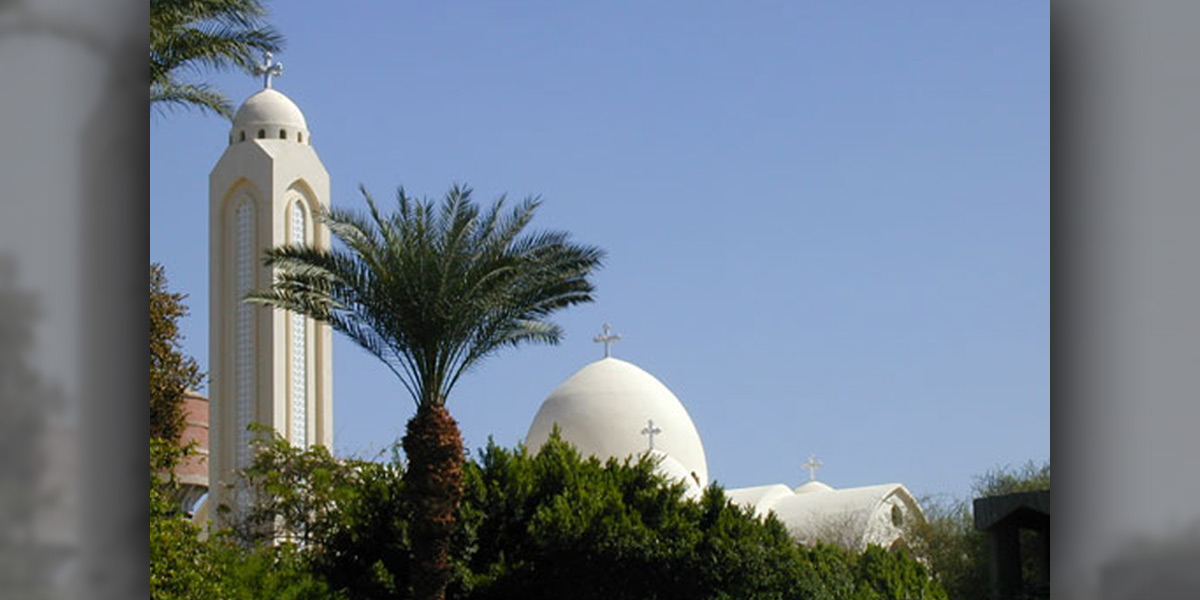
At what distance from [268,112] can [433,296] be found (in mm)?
20710

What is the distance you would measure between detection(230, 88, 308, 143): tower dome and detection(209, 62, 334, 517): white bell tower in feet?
0.07

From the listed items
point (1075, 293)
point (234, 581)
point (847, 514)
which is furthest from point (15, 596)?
point (847, 514)

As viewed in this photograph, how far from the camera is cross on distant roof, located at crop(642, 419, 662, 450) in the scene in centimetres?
3105

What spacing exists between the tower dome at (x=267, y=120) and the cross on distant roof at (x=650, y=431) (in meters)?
10.2

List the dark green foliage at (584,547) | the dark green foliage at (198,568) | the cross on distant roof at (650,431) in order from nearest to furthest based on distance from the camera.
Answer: the dark green foliage at (198,568) < the dark green foliage at (584,547) < the cross on distant roof at (650,431)

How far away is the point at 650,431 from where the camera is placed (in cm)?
3098

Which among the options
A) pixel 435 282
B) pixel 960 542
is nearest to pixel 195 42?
pixel 435 282

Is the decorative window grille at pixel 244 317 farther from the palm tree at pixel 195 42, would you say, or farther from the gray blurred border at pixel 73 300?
the gray blurred border at pixel 73 300

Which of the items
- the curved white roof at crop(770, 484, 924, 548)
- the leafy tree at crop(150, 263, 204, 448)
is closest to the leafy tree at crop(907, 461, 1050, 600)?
the curved white roof at crop(770, 484, 924, 548)

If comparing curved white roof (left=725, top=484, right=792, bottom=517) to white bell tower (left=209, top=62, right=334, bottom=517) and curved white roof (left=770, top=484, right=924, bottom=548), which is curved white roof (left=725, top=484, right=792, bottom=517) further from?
white bell tower (left=209, top=62, right=334, bottom=517)

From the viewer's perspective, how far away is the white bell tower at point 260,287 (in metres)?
34.3

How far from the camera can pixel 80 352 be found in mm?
5500

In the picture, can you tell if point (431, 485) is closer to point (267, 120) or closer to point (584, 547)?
point (584, 547)

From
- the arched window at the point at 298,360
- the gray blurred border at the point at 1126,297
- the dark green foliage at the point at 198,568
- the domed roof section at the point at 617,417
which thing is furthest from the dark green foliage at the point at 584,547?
the arched window at the point at 298,360
